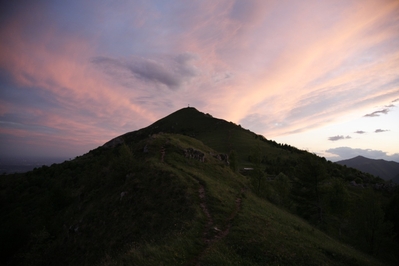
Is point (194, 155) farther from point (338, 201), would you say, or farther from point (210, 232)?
point (338, 201)

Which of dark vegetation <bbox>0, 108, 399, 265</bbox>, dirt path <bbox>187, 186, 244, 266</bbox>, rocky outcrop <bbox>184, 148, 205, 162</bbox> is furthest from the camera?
rocky outcrop <bbox>184, 148, 205, 162</bbox>

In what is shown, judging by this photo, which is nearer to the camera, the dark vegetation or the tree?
the dark vegetation

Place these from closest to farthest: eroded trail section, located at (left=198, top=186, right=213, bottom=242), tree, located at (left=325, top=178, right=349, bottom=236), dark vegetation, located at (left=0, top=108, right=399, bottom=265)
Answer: dark vegetation, located at (left=0, top=108, right=399, bottom=265), eroded trail section, located at (left=198, top=186, right=213, bottom=242), tree, located at (left=325, top=178, right=349, bottom=236)

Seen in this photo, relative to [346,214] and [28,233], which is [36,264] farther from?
[346,214]

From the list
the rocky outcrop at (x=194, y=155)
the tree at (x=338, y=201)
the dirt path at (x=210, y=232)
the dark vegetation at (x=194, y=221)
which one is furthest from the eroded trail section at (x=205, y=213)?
the tree at (x=338, y=201)

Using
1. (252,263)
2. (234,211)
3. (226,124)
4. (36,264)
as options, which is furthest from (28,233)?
(226,124)

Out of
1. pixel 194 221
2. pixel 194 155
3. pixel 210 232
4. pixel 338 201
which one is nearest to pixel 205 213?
pixel 194 221

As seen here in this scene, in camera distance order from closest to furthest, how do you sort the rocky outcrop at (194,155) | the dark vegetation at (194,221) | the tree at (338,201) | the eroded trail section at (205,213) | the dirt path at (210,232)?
the dirt path at (210,232)
the dark vegetation at (194,221)
the eroded trail section at (205,213)
the rocky outcrop at (194,155)
the tree at (338,201)

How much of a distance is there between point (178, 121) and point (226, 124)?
180ft

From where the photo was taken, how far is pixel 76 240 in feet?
91.5

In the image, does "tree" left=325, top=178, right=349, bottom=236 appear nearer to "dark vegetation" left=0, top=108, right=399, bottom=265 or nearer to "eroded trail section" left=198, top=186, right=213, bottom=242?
"dark vegetation" left=0, top=108, right=399, bottom=265

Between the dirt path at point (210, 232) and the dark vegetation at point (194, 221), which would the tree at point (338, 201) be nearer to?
the dark vegetation at point (194, 221)

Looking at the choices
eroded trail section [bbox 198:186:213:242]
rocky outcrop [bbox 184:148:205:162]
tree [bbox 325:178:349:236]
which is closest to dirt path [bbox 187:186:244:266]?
eroded trail section [bbox 198:186:213:242]

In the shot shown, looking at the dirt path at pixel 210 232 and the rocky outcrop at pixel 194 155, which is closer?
the dirt path at pixel 210 232
